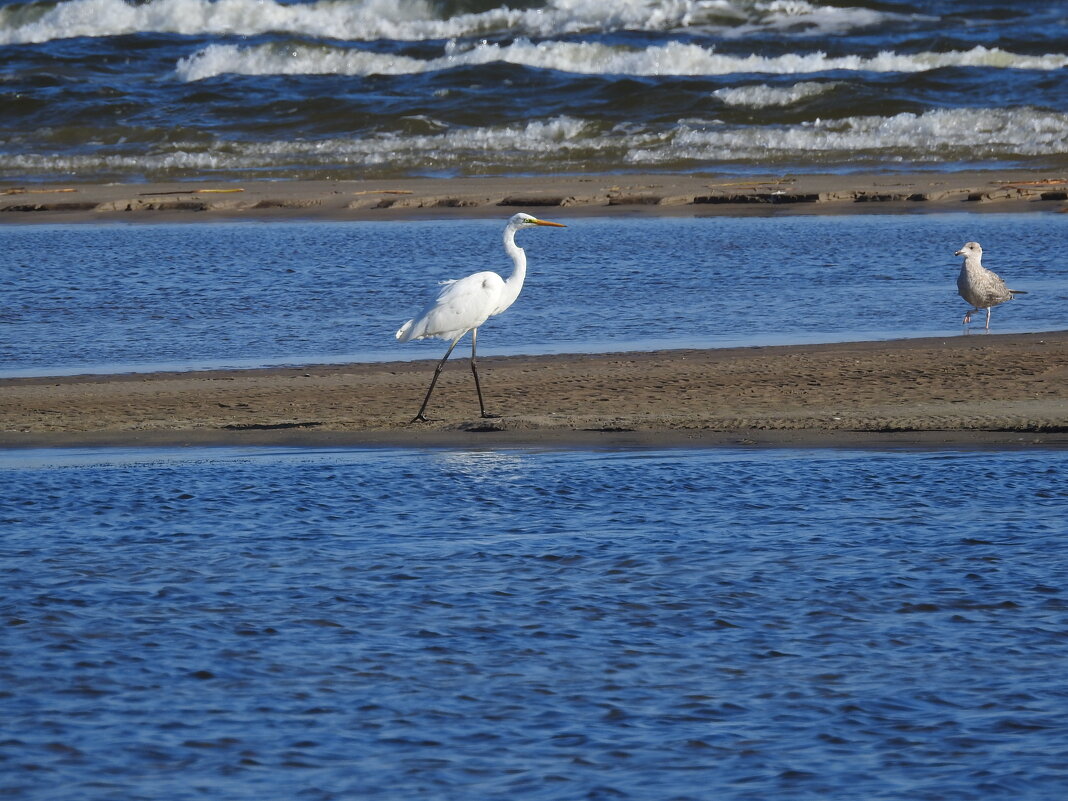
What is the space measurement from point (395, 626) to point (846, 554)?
6.75ft

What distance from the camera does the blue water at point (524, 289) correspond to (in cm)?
1323

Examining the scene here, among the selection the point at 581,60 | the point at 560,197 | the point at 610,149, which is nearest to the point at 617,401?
the point at 560,197

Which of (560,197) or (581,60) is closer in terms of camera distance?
(560,197)

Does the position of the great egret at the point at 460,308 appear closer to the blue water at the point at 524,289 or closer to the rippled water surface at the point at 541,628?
the blue water at the point at 524,289

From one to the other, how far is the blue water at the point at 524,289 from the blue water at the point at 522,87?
347 inches

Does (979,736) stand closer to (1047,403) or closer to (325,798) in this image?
(325,798)

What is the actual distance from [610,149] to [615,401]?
70.6 feet

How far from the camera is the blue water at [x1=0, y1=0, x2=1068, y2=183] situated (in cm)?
3125

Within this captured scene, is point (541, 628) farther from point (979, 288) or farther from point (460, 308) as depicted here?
point (979, 288)

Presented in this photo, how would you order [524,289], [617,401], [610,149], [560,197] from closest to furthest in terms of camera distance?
[617,401], [524,289], [560,197], [610,149]

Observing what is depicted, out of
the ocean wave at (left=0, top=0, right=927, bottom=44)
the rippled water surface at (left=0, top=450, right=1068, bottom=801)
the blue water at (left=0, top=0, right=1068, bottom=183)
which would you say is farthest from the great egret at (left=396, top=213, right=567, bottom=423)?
the ocean wave at (left=0, top=0, right=927, bottom=44)

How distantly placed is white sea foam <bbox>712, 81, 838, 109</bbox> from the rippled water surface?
26787 mm

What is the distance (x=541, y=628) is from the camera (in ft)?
20.0

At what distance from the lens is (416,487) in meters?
8.50
